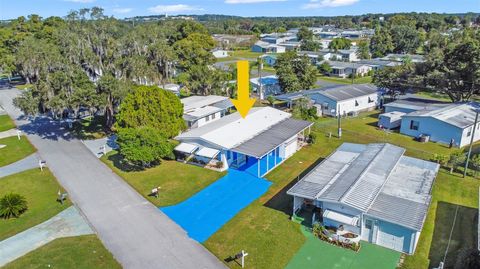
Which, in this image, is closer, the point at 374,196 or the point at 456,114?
the point at 374,196

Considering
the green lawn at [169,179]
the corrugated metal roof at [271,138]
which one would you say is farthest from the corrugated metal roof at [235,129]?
the green lawn at [169,179]

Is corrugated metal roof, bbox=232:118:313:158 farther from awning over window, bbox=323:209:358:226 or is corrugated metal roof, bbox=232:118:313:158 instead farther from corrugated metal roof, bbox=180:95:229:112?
corrugated metal roof, bbox=180:95:229:112

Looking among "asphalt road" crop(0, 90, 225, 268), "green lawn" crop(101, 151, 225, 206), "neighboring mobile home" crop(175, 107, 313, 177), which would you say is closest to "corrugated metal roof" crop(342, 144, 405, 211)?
"neighboring mobile home" crop(175, 107, 313, 177)

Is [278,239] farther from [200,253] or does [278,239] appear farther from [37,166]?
[37,166]

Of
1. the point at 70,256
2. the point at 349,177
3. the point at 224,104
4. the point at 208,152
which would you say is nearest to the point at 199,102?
the point at 224,104

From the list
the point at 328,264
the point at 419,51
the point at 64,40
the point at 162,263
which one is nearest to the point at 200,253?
the point at 162,263

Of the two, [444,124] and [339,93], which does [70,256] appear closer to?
[444,124]
